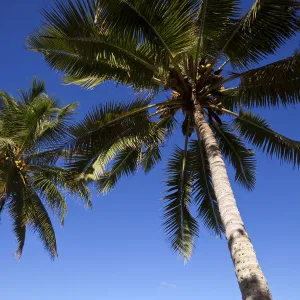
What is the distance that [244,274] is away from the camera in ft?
15.9

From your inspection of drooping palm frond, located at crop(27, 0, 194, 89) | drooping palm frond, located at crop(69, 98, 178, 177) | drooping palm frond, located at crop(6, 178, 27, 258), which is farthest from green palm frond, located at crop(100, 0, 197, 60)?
drooping palm frond, located at crop(6, 178, 27, 258)

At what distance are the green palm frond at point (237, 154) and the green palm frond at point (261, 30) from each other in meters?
2.89

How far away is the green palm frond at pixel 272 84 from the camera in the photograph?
7.41 meters

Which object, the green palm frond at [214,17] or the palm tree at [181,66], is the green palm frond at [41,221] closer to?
the palm tree at [181,66]

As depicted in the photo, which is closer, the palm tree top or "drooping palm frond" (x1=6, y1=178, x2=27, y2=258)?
the palm tree top

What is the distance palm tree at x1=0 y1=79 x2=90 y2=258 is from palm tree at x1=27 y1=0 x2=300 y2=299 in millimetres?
1636

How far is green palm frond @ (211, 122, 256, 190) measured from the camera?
35.6ft

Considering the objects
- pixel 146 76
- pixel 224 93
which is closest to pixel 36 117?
pixel 146 76

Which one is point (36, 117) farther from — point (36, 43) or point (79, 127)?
point (36, 43)

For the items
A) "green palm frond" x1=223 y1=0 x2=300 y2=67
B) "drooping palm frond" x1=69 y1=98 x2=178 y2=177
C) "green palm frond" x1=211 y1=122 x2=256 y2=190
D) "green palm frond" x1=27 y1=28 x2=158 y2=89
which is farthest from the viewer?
"green palm frond" x1=211 y1=122 x2=256 y2=190

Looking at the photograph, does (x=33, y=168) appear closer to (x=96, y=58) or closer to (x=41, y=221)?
(x=41, y=221)

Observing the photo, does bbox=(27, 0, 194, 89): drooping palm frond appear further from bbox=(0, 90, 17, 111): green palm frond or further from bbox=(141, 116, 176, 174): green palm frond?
bbox=(0, 90, 17, 111): green palm frond

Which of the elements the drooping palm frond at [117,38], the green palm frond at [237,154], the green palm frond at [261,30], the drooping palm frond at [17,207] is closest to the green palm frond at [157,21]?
the drooping palm frond at [117,38]

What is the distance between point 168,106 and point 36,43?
3.45 m
